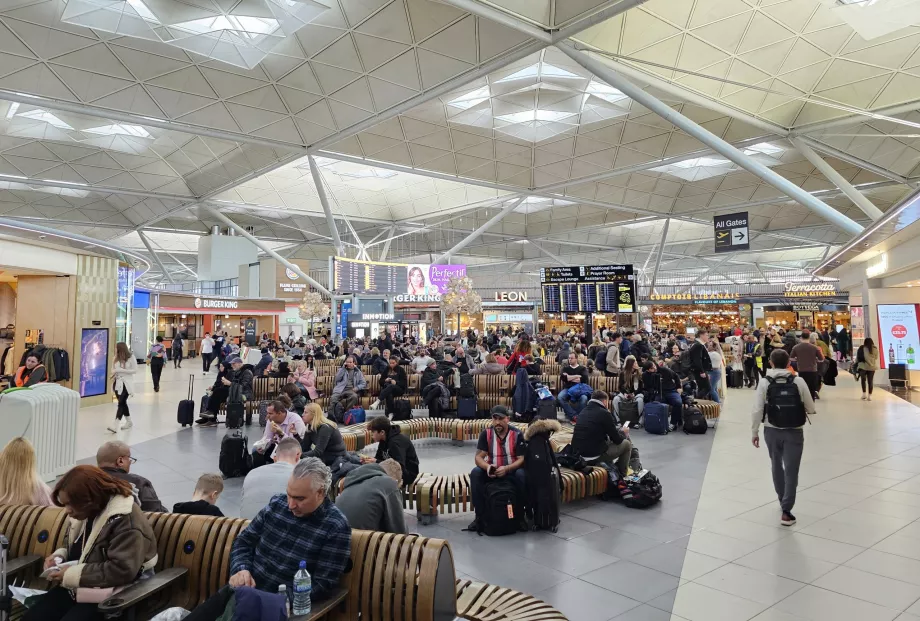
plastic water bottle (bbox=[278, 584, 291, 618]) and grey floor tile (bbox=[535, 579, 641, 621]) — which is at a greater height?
plastic water bottle (bbox=[278, 584, 291, 618])

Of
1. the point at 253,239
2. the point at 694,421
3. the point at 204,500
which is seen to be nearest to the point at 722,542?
the point at 204,500

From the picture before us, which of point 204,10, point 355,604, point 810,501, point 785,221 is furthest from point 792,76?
point 785,221

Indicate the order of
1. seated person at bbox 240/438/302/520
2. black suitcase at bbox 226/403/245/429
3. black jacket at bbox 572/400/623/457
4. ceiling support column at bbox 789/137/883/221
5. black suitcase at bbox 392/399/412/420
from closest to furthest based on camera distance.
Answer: seated person at bbox 240/438/302/520 → black jacket at bbox 572/400/623/457 → black suitcase at bbox 226/403/245/429 → black suitcase at bbox 392/399/412/420 → ceiling support column at bbox 789/137/883/221

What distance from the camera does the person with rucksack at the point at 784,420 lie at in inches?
202

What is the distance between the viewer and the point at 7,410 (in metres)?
6.48

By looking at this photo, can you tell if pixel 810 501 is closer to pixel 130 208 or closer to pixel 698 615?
pixel 698 615

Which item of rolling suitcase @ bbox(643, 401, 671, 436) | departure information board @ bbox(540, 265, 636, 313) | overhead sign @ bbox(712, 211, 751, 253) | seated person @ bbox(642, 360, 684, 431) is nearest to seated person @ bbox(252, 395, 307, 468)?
rolling suitcase @ bbox(643, 401, 671, 436)

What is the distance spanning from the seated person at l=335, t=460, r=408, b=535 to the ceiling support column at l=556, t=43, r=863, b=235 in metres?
11.2

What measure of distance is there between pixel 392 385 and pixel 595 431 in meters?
5.49

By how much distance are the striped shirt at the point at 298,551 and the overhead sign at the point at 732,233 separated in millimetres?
19933

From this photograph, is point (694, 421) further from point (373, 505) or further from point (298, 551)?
point (298, 551)

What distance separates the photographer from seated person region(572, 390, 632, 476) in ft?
19.9

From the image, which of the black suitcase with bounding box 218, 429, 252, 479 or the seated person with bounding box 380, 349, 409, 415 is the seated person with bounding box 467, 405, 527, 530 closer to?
the black suitcase with bounding box 218, 429, 252, 479

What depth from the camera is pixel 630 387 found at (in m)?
11.0
